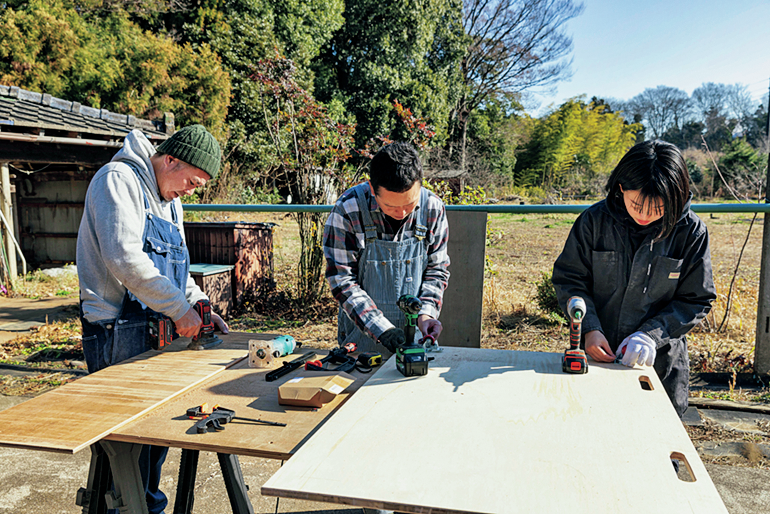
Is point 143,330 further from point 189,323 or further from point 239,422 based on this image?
point 239,422

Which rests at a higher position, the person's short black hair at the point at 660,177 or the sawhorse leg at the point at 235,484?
the person's short black hair at the point at 660,177

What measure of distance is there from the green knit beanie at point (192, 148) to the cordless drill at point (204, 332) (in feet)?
1.96

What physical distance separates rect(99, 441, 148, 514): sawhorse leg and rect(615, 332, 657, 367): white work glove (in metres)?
1.75

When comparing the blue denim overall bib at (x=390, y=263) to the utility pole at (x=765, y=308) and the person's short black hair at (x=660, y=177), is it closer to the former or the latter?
the person's short black hair at (x=660, y=177)

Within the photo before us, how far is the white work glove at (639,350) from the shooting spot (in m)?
1.86

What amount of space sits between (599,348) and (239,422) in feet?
4.44

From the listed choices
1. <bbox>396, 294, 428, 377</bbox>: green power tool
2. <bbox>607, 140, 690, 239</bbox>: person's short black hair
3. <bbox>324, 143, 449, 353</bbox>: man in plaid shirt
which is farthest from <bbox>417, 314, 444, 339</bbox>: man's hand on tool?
<bbox>607, 140, 690, 239</bbox>: person's short black hair

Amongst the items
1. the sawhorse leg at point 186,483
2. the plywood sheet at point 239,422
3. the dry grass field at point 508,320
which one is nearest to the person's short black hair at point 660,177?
the plywood sheet at point 239,422

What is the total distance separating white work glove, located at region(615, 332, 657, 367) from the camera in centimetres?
186

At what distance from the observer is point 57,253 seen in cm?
978

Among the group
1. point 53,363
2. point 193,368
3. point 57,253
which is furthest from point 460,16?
point 193,368

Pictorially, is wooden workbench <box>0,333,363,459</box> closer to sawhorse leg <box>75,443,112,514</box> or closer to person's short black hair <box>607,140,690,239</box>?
sawhorse leg <box>75,443,112,514</box>

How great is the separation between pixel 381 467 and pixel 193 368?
1.10 m

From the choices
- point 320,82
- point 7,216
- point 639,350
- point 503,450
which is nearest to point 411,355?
point 503,450
